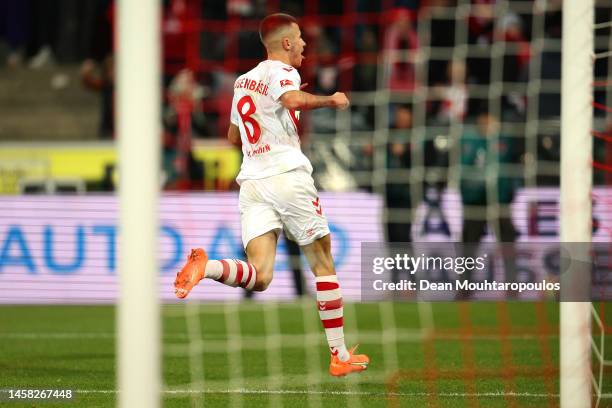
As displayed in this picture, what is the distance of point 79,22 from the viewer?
19125 mm

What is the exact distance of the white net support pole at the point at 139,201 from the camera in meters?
3.51

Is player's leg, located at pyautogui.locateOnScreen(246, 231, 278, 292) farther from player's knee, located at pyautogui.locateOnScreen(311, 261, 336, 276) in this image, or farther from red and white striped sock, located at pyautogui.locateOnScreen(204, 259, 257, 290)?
player's knee, located at pyautogui.locateOnScreen(311, 261, 336, 276)

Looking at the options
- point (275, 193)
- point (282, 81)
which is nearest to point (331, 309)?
point (275, 193)

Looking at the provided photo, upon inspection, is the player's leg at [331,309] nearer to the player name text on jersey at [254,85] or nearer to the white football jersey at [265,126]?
the white football jersey at [265,126]

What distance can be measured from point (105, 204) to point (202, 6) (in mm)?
3878

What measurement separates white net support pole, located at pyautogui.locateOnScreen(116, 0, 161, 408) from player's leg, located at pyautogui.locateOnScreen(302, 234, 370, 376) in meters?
3.16

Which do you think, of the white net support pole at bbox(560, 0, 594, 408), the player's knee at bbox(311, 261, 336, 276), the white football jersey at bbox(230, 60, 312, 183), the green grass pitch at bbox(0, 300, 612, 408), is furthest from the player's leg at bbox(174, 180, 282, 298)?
the white net support pole at bbox(560, 0, 594, 408)

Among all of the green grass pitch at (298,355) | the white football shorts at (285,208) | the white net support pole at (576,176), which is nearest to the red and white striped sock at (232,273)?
the white football shorts at (285,208)

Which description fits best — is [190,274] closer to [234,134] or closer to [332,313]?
[332,313]

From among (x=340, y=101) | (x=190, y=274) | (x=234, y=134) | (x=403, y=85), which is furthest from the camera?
(x=403, y=85)

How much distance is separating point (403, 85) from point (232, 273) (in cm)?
772

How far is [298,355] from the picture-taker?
870 centimetres

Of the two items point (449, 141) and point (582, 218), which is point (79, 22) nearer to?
point (449, 141)

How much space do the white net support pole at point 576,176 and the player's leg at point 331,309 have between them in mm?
1407
